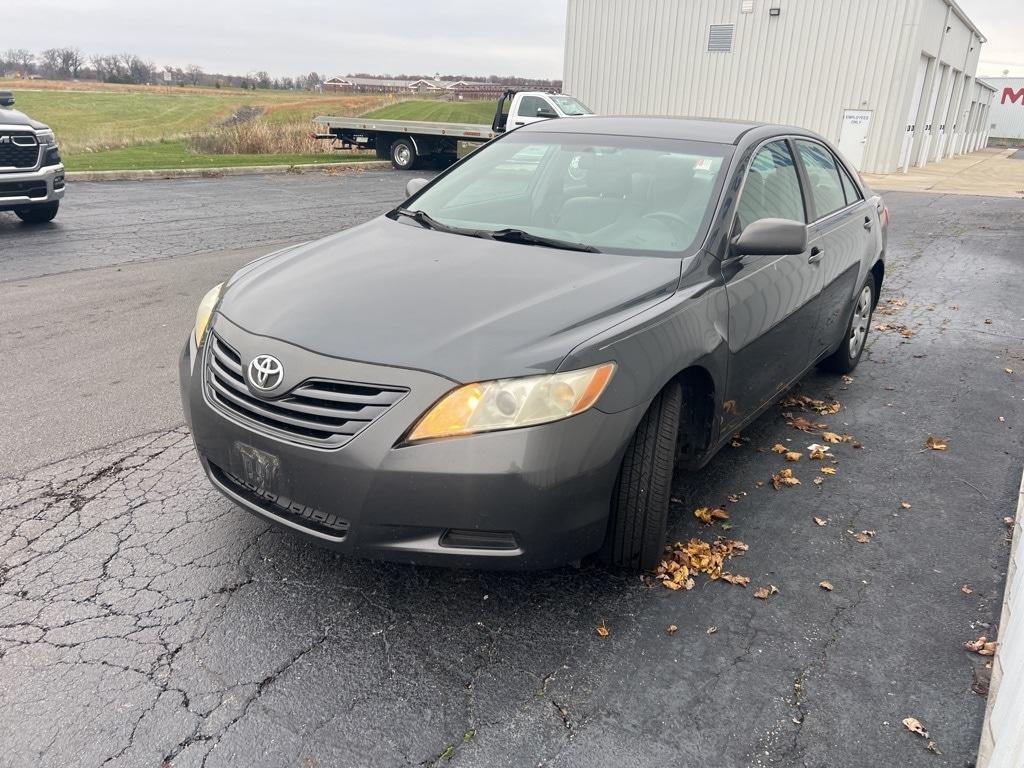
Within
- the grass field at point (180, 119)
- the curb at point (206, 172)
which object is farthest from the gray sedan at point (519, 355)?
the grass field at point (180, 119)

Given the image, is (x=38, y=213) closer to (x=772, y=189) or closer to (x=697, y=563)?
(x=772, y=189)

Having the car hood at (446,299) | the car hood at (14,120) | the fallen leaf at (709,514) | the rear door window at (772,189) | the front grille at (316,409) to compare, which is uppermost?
the rear door window at (772,189)

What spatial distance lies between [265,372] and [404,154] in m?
20.0

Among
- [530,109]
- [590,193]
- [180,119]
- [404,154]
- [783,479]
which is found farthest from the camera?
[180,119]

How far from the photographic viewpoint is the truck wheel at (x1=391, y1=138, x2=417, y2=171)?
21.5 m

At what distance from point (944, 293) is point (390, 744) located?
8319 mm

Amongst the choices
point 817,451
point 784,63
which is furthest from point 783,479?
point 784,63

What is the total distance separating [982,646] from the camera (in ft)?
9.21

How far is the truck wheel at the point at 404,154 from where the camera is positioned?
847 inches

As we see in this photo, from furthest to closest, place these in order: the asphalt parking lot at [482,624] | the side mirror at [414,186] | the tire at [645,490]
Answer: the side mirror at [414,186] → the tire at [645,490] → the asphalt parking lot at [482,624]

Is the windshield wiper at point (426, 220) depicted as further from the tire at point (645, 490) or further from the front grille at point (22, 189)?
the front grille at point (22, 189)

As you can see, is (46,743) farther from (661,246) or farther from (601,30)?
(601,30)

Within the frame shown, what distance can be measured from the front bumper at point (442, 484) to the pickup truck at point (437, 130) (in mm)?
18092

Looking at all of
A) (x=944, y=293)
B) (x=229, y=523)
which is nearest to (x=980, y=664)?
(x=229, y=523)
